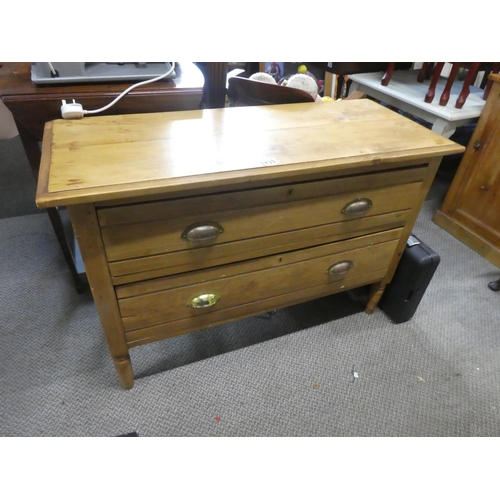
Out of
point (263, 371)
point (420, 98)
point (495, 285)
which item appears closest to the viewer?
point (263, 371)

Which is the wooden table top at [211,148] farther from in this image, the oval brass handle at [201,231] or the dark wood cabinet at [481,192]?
the dark wood cabinet at [481,192]

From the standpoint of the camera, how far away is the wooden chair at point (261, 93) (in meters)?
1.24

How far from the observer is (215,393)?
1185 millimetres

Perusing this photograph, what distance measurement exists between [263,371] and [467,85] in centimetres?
158

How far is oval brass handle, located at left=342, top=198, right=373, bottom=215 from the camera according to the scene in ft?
3.32

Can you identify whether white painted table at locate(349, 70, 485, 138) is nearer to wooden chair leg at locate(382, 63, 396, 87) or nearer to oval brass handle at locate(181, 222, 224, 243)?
wooden chair leg at locate(382, 63, 396, 87)

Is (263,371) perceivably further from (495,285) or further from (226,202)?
(495,285)

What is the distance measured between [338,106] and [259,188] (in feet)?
1.83

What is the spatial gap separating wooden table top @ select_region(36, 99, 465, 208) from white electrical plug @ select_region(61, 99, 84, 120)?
0.02m

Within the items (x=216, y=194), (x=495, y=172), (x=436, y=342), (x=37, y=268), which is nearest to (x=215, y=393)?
(x=216, y=194)

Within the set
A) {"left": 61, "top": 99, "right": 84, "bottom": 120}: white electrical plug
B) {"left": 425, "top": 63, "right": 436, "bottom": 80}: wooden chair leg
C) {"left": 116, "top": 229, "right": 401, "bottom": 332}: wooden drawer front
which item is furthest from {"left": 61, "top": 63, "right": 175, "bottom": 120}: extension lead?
{"left": 425, "top": 63, "right": 436, "bottom": 80}: wooden chair leg


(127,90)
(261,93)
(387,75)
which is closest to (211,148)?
(127,90)

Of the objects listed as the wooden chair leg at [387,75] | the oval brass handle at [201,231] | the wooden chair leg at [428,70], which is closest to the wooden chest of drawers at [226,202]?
the oval brass handle at [201,231]

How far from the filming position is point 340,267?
3.82ft
